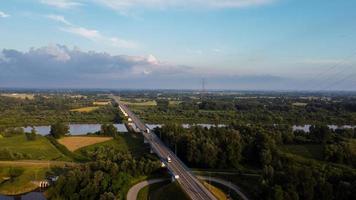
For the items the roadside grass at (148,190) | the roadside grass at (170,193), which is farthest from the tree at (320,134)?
the roadside grass at (170,193)

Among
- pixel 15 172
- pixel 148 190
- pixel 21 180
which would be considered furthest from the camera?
pixel 15 172

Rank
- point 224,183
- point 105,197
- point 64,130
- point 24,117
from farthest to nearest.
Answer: point 24,117 < point 64,130 < point 224,183 < point 105,197

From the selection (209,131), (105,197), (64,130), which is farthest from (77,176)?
(64,130)

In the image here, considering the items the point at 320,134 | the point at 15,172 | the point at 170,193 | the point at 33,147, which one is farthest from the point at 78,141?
the point at 320,134

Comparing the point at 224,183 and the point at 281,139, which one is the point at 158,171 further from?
the point at 281,139

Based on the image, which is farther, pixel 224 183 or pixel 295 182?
pixel 224 183

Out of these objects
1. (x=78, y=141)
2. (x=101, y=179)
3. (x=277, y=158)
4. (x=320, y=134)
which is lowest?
(x=78, y=141)

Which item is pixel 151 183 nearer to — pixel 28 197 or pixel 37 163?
pixel 28 197
